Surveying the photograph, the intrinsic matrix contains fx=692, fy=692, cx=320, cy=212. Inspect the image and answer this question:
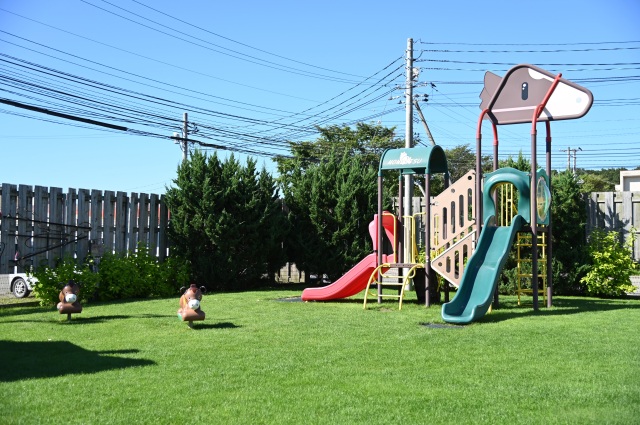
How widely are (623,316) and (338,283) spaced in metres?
4.99

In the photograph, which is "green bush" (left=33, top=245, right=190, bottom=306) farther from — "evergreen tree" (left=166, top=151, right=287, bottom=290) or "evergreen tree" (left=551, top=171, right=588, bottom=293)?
"evergreen tree" (left=551, top=171, right=588, bottom=293)

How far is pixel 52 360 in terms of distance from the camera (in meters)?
6.62

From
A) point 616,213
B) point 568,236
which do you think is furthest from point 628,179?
point 568,236

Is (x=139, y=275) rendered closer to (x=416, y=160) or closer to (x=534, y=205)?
(x=416, y=160)

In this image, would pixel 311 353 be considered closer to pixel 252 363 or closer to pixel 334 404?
pixel 252 363

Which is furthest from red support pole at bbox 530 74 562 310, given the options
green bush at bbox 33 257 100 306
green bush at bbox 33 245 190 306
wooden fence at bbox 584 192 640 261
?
green bush at bbox 33 257 100 306

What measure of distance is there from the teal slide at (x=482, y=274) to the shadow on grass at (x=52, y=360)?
15.5 feet

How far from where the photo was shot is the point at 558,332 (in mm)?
8328

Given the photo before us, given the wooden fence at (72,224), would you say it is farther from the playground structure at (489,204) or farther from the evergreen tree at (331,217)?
the playground structure at (489,204)

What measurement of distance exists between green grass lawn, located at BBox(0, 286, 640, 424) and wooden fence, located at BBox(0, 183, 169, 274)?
10.2 ft

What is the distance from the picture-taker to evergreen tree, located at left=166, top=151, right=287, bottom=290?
15.6 m

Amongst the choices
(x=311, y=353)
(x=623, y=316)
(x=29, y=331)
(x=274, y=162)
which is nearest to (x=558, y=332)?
(x=623, y=316)

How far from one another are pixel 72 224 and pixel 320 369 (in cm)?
941

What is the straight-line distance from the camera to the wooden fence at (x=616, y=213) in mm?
14570
